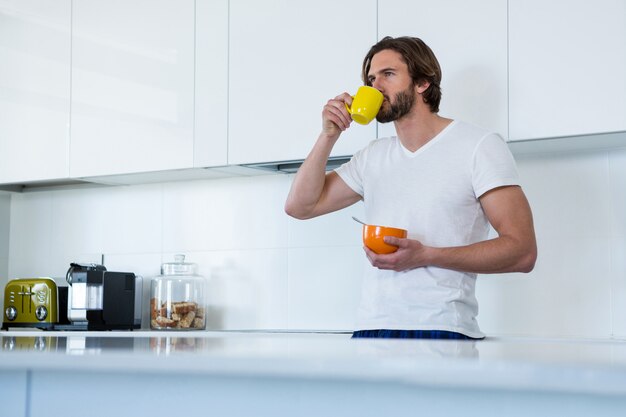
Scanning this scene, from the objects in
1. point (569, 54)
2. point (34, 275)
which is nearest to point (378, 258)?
point (569, 54)

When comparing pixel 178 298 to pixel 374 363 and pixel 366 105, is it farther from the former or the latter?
pixel 374 363

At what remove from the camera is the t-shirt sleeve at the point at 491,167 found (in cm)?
196

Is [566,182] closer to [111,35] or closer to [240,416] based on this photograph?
[111,35]

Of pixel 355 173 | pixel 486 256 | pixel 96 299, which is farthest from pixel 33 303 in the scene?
pixel 486 256

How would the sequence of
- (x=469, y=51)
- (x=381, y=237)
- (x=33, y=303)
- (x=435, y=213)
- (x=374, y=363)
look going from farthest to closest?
(x=33, y=303), (x=469, y=51), (x=435, y=213), (x=381, y=237), (x=374, y=363)

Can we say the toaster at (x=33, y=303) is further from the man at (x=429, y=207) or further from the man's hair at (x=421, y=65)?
the man's hair at (x=421, y=65)

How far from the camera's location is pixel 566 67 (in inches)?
92.6

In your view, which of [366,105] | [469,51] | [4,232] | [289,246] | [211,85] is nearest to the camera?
[366,105]

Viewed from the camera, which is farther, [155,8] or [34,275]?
[34,275]

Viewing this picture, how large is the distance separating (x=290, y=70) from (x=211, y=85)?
30 cm

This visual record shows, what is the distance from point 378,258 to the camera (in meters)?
1.91

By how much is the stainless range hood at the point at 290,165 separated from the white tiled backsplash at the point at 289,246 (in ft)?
0.26

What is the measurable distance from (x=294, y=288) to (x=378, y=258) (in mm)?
1156

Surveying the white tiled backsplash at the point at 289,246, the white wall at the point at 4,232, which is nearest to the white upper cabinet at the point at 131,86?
the white tiled backsplash at the point at 289,246
